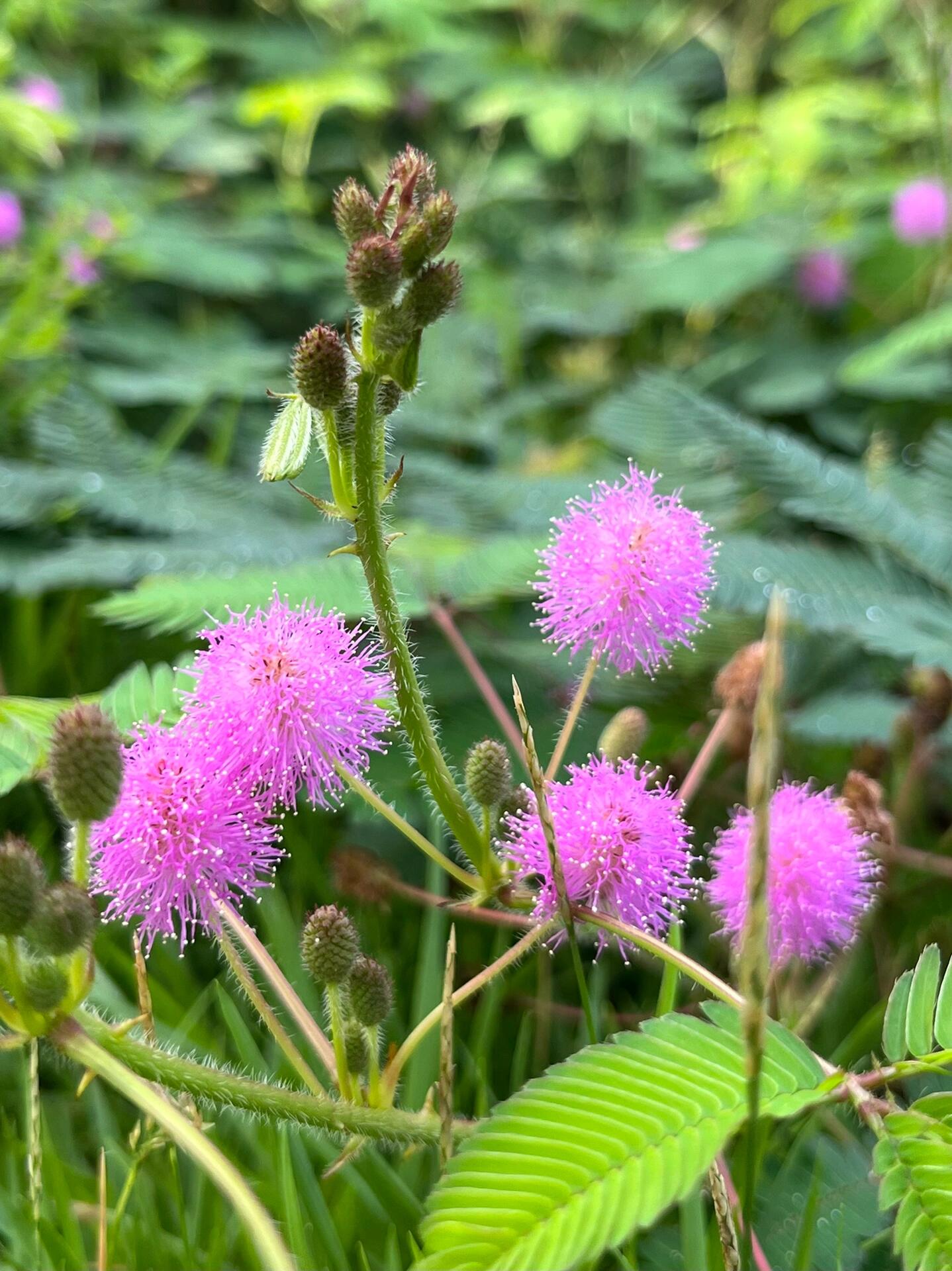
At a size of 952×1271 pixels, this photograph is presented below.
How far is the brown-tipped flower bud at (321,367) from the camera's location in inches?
27.5

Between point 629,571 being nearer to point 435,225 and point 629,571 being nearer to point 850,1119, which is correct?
point 435,225

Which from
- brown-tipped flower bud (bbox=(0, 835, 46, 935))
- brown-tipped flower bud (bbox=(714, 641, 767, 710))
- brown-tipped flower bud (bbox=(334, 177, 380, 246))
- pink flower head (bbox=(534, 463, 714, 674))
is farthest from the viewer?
brown-tipped flower bud (bbox=(714, 641, 767, 710))

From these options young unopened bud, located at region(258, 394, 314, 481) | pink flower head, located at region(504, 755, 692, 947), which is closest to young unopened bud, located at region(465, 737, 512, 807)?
pink flower head, located at region(504, 755, 692, 947)

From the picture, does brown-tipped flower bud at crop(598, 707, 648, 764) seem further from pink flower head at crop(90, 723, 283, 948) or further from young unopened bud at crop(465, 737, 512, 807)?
pink flower head at crop(90, 723, 283, 948)

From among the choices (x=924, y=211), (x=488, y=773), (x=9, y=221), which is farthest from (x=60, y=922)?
(x=924, y=211)

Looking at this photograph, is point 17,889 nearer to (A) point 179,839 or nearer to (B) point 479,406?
(A) point 179,839

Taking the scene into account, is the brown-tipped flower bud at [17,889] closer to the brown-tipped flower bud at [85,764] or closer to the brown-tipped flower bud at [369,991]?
the brown-tipped flower bud at [85,764]

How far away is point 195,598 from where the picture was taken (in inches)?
47.0

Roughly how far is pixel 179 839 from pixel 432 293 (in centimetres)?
41

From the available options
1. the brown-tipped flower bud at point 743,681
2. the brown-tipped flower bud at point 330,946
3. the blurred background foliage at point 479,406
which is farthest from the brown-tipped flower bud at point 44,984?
the brown-tipped flower bud at point 743,681

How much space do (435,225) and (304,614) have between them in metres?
0.31

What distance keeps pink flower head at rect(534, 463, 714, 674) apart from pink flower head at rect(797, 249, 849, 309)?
8.49 feet

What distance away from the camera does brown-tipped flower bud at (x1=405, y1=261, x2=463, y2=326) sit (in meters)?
0.73

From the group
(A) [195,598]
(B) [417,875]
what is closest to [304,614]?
(A) [195,598]
